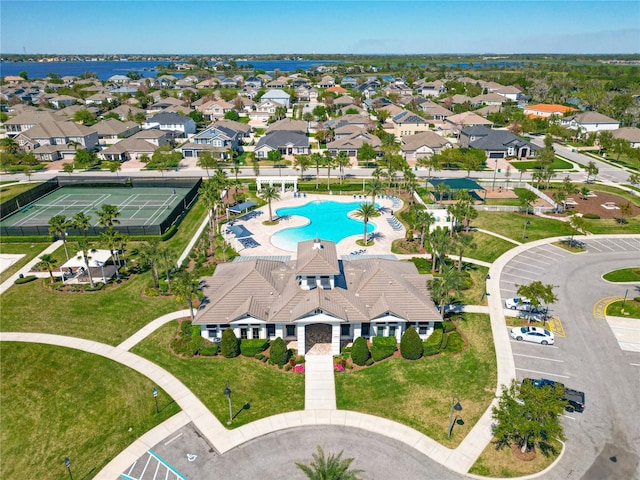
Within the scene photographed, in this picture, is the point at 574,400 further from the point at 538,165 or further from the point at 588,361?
the point at 538,165

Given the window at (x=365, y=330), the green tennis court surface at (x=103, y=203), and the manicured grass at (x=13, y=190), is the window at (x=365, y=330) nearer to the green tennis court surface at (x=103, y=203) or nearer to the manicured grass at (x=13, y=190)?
the green tennis court surface at (x=103, y=203)

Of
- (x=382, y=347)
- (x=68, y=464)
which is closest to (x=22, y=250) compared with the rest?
(x=68, y=464)

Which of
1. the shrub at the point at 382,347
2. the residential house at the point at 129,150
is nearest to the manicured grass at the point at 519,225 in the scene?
the shrub at the point at 382,347

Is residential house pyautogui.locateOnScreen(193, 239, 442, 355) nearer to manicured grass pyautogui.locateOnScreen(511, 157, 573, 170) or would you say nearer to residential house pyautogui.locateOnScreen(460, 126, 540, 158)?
manicured grass pyautogui.locateOnScreen(511, 157, 573, 170)

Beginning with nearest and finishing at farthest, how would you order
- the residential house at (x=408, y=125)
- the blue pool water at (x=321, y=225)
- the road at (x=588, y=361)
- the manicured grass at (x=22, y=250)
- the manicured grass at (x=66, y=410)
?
the road at (x=588, y=361) → the manicured grass at (x=66, y=410) → the manicured grass at (x=22, y=250) → the blue pool water at (x=321, y=225) → the residential house at (x=408, y=125)

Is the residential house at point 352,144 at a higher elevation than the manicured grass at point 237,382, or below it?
higher

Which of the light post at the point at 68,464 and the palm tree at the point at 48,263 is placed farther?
the palm tree at the point at 48,263

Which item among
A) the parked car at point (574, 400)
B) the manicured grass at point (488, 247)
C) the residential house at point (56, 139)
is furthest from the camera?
the residential house at point (56, 139)

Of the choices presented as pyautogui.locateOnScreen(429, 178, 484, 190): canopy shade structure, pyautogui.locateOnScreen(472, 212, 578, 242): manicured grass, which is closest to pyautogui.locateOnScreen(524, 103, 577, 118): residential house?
pyautogui.locateOnScreen(429, 178, 484, 190): canopy shade structure
